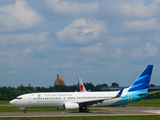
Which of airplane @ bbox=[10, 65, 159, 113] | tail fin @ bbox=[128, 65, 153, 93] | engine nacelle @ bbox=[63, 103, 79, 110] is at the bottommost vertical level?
engine nacelle @ bbox=[63, 103, 79, 110]

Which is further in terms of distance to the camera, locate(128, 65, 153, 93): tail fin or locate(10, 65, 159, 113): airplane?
locate(128, 65, 153, 93): tail fin

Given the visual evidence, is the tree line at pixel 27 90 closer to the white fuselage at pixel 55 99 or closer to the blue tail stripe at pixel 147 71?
the white fuselage at pixel 55 99

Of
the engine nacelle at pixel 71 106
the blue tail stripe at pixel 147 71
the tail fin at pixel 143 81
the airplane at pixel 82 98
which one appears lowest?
the engine nacelle at pixel 71 106

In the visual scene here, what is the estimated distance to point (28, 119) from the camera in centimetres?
3344

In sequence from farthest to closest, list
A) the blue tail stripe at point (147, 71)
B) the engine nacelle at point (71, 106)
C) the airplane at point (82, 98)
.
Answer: the blue tail stripe at point (147, 71)
the airplane at point (82, 98)
the engine nacelle at point (71, 106)

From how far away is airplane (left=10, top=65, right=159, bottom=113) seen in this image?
1775 inches

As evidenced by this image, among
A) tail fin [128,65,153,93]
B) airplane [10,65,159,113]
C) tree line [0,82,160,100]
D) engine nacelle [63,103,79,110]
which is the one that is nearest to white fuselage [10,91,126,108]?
airplane [10,65,159,113]

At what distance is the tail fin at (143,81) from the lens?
48125 millimetres

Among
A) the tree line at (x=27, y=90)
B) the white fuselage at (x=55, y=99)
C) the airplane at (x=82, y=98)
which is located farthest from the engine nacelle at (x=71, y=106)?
the tree line at (x=27, y=90)

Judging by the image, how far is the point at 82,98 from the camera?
4669 centimetres

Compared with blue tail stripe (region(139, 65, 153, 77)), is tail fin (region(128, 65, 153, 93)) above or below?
below

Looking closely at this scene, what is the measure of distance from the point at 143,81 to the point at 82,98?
11.6 m

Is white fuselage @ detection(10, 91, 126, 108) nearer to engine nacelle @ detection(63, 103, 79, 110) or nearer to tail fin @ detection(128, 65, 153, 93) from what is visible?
engine nacelle @ detection(63, 103, 79, 110)

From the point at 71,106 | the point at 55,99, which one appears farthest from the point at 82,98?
the point at 55,99
